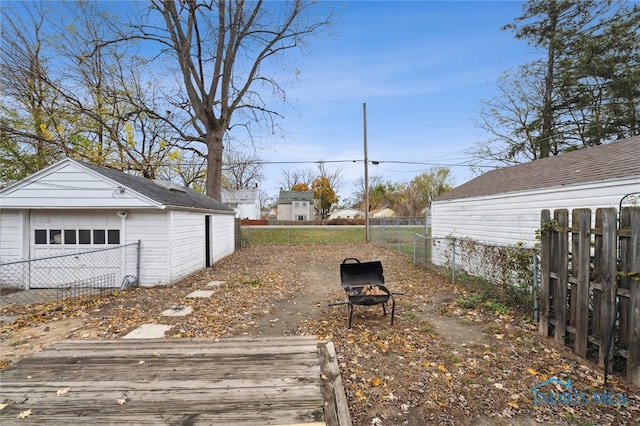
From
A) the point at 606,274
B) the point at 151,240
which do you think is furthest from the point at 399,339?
the point at 151,240

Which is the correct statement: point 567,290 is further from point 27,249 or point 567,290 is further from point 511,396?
point 27,249

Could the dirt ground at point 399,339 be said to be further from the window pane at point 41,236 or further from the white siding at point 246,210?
the white siding at point 246,210

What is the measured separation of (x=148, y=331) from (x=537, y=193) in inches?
351

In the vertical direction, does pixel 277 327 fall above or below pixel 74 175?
below

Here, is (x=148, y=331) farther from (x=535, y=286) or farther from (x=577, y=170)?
(x=577, y=170)

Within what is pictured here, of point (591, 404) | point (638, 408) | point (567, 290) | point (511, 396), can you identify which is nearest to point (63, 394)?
point (511, 396)

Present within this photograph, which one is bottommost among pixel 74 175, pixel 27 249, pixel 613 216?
pixel 27 249

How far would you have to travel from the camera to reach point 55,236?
825 centimetres

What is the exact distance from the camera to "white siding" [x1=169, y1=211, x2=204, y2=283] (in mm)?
8562

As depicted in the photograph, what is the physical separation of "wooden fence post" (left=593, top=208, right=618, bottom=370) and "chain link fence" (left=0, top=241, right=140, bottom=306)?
9675 millimetres

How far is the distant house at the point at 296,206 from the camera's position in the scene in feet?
174

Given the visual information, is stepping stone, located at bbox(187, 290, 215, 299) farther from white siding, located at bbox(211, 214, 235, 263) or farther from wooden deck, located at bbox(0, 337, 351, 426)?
white siding, located at bbox(211, 214, 235, 263)

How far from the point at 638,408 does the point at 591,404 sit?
0.38 meters

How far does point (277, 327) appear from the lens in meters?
5.10
